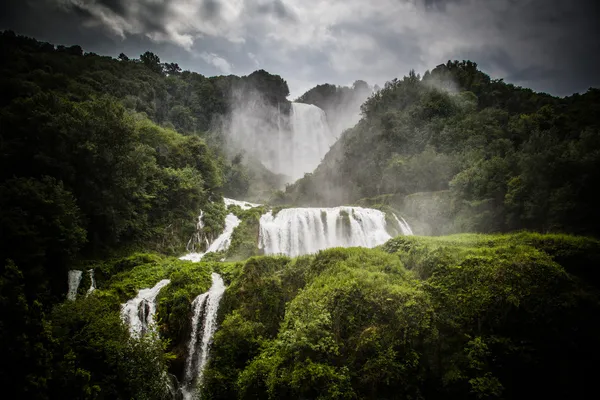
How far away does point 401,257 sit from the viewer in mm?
13102

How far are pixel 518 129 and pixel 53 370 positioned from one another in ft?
125

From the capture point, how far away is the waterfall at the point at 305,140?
2953 inches

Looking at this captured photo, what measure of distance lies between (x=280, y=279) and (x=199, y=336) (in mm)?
4312

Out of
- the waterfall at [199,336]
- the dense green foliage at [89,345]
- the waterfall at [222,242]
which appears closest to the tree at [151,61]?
the waterfall at [222,242]

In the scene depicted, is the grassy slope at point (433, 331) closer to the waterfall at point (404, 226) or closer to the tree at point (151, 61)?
the waterfall at point (404, 226)

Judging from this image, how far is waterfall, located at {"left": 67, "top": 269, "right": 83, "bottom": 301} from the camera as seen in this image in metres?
14.5

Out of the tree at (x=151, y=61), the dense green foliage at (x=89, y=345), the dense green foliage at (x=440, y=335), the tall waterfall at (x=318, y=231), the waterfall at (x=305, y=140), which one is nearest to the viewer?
the dense green foliage at (x=89, y=345)

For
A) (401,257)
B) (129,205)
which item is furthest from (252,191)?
(401,257)

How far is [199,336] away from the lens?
12609 millimetres

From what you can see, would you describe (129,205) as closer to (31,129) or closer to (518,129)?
(31,129)

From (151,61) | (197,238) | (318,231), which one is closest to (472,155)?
(318,231)

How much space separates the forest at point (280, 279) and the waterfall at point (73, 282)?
28cm

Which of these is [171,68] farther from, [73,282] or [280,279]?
[280,279]

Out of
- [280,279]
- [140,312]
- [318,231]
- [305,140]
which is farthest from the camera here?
[305,140]
